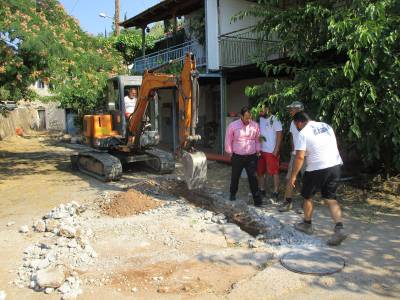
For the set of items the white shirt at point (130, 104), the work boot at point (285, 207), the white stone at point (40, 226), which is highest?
the white shirt at point (130, 104)

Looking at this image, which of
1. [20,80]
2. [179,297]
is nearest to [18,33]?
[20,80]

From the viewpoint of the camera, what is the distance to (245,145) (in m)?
7.68

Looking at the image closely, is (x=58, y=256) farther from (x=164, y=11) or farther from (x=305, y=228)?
(x=164, y=11)

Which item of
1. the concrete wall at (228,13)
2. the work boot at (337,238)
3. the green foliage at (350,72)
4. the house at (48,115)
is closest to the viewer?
the work boot at (337,238)

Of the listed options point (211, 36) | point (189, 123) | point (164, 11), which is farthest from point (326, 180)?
point (164, 11)

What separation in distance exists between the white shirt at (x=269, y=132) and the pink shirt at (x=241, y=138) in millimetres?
259

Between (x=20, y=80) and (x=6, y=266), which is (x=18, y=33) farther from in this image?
(x=6, y=266)

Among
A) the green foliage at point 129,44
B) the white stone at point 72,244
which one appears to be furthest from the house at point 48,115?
the white stone at point 72,244

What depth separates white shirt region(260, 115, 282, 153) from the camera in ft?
26.0

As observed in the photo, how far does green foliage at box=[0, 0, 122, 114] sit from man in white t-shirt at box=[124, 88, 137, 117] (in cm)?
131

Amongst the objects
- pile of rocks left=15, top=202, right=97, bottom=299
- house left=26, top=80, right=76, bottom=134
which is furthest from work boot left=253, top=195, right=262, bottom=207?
house left=26, top=80, right=76, bottom=134

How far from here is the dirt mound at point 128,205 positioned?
25.0ft

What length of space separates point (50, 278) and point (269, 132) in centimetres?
446

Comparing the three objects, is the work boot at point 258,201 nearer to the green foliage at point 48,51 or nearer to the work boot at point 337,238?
the work boot at point 337,238
